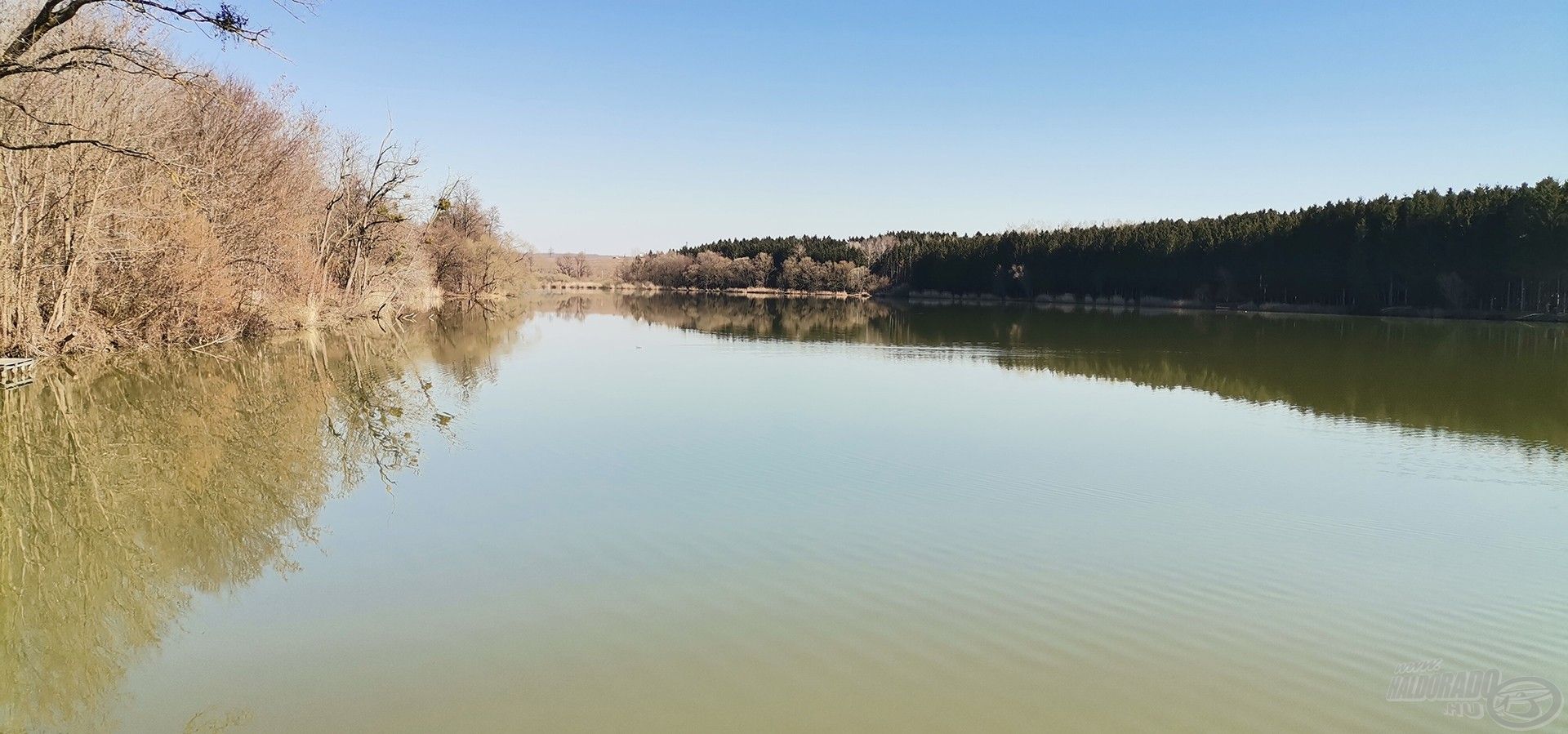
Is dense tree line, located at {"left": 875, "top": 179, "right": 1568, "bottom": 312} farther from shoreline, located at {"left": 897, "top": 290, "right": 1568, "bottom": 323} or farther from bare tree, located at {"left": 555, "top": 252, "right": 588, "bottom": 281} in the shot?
bare tree, located at {"left": 555, "top": 252, "right": 588, "bottom": 281}

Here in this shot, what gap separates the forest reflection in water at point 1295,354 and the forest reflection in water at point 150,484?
49.7 feet

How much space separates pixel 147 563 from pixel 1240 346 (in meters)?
31.5

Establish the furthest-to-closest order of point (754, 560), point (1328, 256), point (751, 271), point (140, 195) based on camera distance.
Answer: point (751, 271) → point (1328, 256) → point (140, 195) → point (754, 560)

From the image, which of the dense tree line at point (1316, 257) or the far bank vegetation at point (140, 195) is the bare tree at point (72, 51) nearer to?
the far bank vegetation at point (140, 195)

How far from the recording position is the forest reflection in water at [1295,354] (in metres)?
16.6

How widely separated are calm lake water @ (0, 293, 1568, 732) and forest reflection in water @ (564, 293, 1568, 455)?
682mm

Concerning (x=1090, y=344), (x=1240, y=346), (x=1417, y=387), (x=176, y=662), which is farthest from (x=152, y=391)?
(x=1240, y=346)

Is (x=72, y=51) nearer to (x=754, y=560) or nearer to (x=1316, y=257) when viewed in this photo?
(x=754, y=560)

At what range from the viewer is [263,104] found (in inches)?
1220

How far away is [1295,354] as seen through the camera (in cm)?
2816

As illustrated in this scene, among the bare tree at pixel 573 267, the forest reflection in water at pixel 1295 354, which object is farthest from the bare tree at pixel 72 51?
the bare tree at pixel 573 267

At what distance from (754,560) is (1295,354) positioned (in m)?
26.4

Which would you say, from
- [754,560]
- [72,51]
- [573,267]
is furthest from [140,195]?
[573,267]

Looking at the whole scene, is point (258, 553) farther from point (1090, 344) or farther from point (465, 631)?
point (1090, 344)
